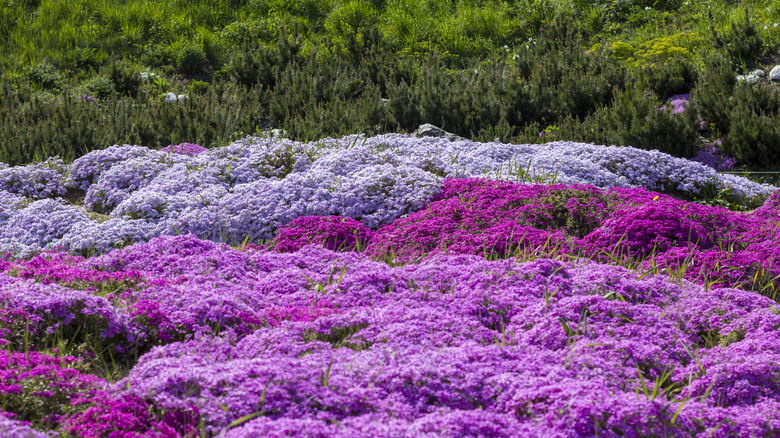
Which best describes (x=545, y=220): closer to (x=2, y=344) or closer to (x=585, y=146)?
(x=585, y=146)

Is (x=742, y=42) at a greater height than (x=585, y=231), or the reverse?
(x=585, y=231)

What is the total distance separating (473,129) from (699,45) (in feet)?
19.2

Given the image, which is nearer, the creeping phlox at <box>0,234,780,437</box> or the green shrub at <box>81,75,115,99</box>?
the creeping phlox at <box>0,234,780,437</box>

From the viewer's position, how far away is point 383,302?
446cm

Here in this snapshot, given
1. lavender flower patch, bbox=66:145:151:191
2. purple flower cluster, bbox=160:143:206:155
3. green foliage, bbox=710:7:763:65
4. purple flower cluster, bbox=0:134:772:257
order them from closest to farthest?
purple flower cluster, bbox=0:134:772:257
lavender flower patch, bbox=66:145:151:191
purple flower cluster, bbox=160:143:206:155
green foliage, bbox=710:7:763:65

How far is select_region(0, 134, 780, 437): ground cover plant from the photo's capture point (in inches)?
124

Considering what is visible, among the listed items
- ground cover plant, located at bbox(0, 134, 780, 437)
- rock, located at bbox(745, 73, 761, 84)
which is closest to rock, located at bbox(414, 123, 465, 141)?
ground cover plant, located at bbox(0, 134, 780, 437)

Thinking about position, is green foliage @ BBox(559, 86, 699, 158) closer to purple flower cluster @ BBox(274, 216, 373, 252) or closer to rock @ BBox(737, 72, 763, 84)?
rock @ BBox(737, 72, 763, 84)

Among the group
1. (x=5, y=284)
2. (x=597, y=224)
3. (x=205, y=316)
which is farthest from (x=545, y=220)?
(x=5, y=284)

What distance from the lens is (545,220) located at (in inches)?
263

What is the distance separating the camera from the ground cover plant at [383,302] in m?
3.16

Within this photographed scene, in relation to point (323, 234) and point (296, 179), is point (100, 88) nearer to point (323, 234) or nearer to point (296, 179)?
point (296, 179)

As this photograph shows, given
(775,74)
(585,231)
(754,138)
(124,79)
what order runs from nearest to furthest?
(585,231)
(754,138)
(775,74)
(124,79)

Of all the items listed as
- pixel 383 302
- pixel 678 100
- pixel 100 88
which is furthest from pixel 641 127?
pixel 100 88
